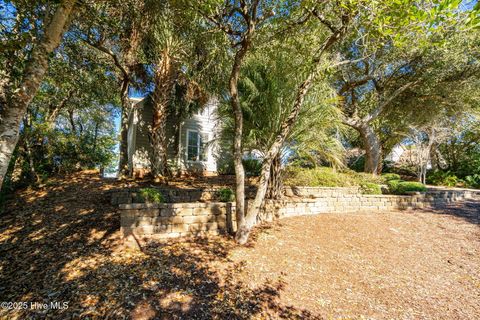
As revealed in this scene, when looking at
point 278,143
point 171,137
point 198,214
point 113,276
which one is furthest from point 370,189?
point 171,137

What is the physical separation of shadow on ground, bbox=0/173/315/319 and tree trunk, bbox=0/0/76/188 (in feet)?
5.08

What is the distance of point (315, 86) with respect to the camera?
517 cm

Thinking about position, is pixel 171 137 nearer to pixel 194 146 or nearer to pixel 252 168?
pixel 194 146

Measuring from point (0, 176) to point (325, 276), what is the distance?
4.18 m

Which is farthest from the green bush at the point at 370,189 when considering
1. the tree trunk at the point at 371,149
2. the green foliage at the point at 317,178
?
the tree trunk at the point at 371,149

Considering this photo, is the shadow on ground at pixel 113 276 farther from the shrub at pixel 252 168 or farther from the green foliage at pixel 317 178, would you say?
the shrub at pixel 252 168

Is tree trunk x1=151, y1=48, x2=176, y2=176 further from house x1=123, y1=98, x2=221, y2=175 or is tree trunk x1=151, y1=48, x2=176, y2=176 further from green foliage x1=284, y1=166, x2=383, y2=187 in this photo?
green foliage x1=284, y1=166, x2=383, y2=187

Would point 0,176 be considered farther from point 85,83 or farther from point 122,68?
point 85,83

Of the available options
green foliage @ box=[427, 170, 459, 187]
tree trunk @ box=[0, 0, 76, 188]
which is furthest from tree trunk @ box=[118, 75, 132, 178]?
green foliage @ box=[427, 170, 459, 187]

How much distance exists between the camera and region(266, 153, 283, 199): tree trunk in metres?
5.79

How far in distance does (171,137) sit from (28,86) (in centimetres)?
787

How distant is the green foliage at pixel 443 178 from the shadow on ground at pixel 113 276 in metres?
16.4

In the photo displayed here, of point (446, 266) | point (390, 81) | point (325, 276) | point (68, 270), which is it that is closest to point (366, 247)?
point (446, 266)

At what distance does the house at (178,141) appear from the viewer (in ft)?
31.0
